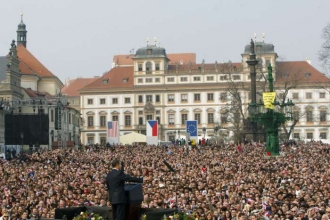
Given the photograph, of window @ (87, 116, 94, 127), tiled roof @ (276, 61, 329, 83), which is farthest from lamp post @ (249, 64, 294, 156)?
window @ (87, 116, 94, 127)

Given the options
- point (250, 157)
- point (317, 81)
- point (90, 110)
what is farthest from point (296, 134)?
point (250, 157)

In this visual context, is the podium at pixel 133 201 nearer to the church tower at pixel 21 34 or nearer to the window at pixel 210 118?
the church tower at pixel 21 34

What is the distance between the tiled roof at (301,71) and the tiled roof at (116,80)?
20.4m

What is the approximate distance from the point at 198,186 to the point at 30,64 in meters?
83.7

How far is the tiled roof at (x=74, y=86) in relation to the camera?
139m

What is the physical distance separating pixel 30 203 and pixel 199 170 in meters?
9.28

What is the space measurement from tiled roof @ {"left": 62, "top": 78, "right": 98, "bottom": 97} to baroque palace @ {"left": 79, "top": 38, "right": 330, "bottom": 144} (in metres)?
19.3

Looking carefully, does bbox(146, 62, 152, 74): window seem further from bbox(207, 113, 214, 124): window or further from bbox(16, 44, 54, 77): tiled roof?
bbox(16, 44, 54, 77): tiled roof

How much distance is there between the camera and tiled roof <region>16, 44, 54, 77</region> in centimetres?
10144

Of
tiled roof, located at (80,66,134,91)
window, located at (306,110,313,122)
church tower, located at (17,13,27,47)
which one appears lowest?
window, located at (306,110,313,122)

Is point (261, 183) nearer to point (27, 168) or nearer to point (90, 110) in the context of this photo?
point (27, 168)

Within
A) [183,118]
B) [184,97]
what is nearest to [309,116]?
[184,97]

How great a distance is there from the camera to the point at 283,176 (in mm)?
27141

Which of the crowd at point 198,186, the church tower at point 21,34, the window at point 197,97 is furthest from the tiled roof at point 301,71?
the crowd at point 198,186
